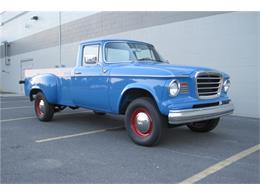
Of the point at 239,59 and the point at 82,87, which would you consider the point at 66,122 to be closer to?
the point at 82,87

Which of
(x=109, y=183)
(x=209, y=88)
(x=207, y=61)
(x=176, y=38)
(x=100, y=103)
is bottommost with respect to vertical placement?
(x=109, y=183)

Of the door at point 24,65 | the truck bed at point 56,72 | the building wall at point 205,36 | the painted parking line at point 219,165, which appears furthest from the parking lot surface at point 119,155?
the door at point 24,65

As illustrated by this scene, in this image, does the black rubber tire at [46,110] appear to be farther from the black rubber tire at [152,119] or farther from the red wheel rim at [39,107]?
the black rubber tire at [152,119]

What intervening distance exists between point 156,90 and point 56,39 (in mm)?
13969

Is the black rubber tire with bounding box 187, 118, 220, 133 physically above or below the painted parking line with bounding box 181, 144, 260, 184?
above

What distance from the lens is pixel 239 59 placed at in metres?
8.39

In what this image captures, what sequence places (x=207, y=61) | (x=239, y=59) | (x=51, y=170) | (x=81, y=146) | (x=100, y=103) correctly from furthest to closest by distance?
(x=207, y=61)
(x=239, y=59)
(x=100, y=103)
(x=81, y=146)
(x=51, y=170)

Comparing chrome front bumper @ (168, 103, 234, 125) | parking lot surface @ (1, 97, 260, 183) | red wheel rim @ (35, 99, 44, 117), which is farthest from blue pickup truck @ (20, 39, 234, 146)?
red wheel rim @ (35, 99, 44, 117)

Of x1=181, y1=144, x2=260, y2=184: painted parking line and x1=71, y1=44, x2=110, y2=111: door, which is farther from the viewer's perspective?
x1=71, y1=44, x2=110, y2=111: door

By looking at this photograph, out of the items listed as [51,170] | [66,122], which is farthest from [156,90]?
[66,122]

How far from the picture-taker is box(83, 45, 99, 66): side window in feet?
19.5

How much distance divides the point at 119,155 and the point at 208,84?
206 centimetres

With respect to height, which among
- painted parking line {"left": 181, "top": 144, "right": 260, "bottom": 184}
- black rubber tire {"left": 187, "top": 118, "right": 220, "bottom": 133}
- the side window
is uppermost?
the side window

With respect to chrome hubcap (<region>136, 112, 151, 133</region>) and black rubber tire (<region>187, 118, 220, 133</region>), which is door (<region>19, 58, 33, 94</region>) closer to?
black rubber tire (<region>187, 118, 220, 133</region>)
